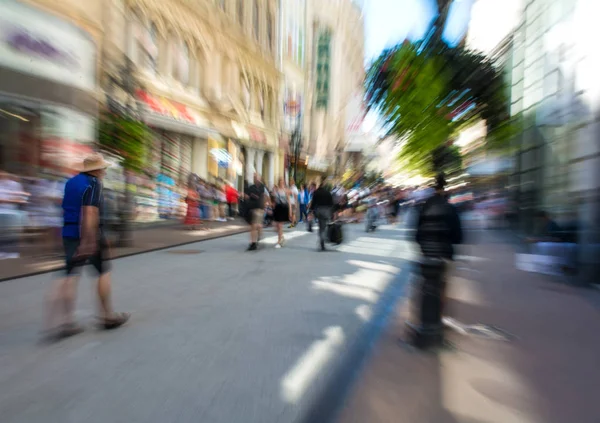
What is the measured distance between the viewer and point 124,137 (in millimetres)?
8953

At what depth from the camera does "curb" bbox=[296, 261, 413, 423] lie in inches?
113

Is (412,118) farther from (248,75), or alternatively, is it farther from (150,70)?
(248,75)

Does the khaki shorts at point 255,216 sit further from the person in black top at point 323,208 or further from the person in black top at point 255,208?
the person in black top at point 323,208

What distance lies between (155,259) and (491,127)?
6522 mm

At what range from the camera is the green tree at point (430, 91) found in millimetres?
3971

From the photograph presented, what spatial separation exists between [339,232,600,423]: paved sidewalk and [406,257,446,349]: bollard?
0.44 feet

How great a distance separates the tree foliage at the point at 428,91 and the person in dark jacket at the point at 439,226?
30cm

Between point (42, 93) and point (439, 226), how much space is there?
38.4ft

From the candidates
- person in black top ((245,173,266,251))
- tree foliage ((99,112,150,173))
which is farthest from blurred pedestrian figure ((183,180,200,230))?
tree foliage ((99,112,150,173))

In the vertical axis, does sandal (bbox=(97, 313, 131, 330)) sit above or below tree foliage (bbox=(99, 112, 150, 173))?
below

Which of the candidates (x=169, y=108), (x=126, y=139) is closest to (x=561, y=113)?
(x=126, y=139)

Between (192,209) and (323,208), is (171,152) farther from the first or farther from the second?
(323,208)

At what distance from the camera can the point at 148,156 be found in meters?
9.98

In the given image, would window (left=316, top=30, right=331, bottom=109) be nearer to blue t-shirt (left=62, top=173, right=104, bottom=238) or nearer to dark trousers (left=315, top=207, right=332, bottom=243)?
dark trousers (left=315, top=207, right=332, bottom=243)
